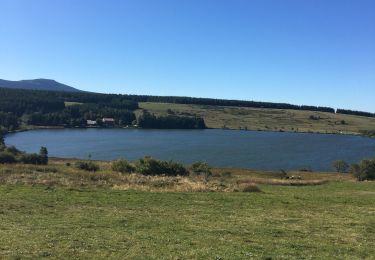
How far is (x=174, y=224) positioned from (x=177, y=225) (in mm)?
249

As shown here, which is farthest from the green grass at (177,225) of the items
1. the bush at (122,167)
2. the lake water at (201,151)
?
the lake water at (201,151)

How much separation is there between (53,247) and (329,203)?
56.6 feet

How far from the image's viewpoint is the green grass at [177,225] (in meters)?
12.7

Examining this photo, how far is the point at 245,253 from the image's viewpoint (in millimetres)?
12625

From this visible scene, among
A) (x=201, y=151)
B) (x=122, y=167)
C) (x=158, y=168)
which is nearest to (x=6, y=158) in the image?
(x=122, y=167)

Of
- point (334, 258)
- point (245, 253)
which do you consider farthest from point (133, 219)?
point (334, 258)

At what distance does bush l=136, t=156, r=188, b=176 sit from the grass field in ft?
68.8

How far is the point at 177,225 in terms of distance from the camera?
17.0 meters

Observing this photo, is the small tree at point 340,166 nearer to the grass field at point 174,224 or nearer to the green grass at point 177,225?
the grass field at point 174,224

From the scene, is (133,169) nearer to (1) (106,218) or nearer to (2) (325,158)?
(1) (106,218)

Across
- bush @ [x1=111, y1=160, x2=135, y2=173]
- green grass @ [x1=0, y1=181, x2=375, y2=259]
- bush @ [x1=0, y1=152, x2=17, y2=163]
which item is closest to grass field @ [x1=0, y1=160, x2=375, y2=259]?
green grass @ [x1=0, y1=181, x2=375, y2=259]

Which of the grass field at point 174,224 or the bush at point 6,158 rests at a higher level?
the grass field at point 174,224

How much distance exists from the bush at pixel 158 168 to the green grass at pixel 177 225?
2247 centimetres

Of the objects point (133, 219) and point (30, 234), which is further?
point (133, 219)
